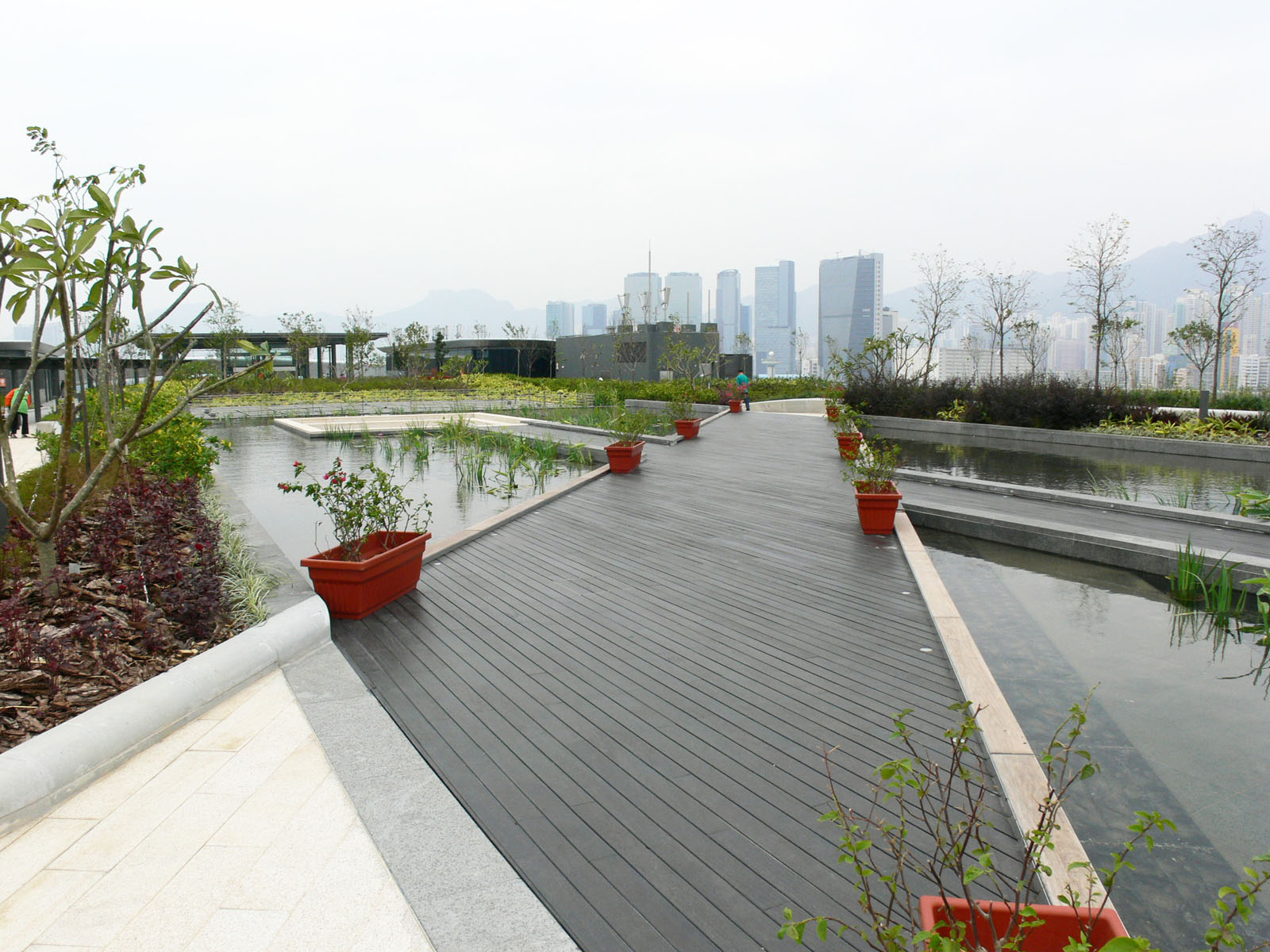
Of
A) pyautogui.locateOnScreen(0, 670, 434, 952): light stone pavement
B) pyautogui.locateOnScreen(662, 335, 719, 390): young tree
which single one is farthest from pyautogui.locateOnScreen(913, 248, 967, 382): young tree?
pyautogui.locateOnScreen(0, 670, 434, 952): light stone pavement

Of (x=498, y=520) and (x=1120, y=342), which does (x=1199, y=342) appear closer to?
(x=1120, y=342)

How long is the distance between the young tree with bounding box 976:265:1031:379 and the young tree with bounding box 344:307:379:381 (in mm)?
26757

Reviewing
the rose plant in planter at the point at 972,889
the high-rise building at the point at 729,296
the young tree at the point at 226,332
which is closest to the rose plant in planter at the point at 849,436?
the rose plant in planter at the point at 972,889

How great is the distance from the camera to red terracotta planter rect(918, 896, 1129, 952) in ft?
4.68

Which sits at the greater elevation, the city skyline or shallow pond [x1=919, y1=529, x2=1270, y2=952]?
the city skyline

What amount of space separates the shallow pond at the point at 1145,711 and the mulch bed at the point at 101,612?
4111mm

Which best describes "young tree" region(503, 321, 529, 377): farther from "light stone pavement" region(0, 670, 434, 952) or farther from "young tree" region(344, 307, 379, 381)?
"light stone pavement" region(0, 670, 434, 952)

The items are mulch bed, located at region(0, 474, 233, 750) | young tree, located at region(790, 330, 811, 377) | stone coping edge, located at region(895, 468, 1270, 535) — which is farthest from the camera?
young tree, located at region(790, 330, 811, 377)

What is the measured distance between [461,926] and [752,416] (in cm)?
1777

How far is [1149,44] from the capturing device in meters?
9.16

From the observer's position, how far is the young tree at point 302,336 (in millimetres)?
36594

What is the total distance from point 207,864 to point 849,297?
3828cm

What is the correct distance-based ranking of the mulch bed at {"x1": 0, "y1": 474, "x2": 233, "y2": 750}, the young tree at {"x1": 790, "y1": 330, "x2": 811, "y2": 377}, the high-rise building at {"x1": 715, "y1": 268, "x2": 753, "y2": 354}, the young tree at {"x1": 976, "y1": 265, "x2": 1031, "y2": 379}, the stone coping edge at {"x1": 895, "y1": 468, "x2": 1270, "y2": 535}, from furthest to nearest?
1. the high-rise building at {"x1": 715, "y1": 268, "x2": 753, "y2": 354}
2. the young tree at {"x1": 790, "y1": 330, "x2": 811, "y2": 377}
3. the young tree at {"x1": 976, "y1": 265, "x2": 1031, "y2": 379}
4. the stone coping edge at {"x1": 895, "y1": 468, "x2": 1270, "y2": 535}
5. the mulch bed at {"x1": 0, "y1": 474, "x2": 233, "y2": 750}

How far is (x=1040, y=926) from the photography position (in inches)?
56.2
